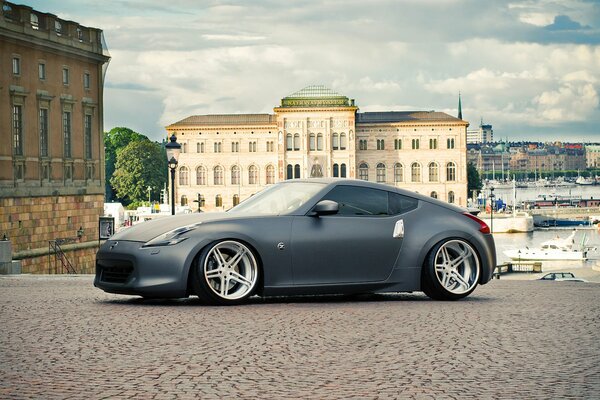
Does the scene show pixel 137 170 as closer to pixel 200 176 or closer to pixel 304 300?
pixel 200 176

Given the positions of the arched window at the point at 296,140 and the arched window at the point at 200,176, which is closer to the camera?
the arched window at the point at 296,140

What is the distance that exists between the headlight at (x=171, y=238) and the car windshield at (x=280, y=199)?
0.81 meters

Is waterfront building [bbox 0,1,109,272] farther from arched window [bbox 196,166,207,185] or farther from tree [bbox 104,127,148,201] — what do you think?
tree [bbox 104,127,148,201]

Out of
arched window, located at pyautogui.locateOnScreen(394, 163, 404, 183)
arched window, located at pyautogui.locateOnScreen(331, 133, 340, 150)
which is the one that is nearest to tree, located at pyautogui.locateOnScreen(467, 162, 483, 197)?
arched window, located at pyautogui.locateOnScreen(394, 163, 404, 183)

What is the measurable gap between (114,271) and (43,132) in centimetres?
3528

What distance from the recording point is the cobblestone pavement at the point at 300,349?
6270mm

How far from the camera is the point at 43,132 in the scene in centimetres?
4512

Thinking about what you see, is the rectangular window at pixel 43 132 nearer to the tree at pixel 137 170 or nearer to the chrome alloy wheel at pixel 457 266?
the chrome alloy wheel at pixel 457 266

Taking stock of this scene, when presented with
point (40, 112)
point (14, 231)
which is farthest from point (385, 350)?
point (40, 112)

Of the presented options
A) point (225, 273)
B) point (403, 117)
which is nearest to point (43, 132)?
point (225, 273)

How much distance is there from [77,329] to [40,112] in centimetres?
3728

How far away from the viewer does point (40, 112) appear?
147 feet

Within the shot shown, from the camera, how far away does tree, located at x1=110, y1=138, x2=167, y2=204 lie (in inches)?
5856

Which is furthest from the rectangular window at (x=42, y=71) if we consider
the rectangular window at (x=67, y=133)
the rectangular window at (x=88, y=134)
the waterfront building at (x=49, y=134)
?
the rectangular window at (x=88, y=134)
